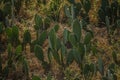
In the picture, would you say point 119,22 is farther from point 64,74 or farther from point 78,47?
point 64,74

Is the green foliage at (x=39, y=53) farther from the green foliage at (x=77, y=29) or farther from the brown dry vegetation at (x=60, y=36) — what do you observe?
the green foliage at (x=77, y=29)

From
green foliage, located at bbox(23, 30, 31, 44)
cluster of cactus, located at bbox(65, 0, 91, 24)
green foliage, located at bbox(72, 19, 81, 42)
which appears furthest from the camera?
cluster of cactus, located at bbox(65, 0, 91, 24)

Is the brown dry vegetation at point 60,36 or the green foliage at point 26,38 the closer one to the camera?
the brown dry vegetation at point 60,36

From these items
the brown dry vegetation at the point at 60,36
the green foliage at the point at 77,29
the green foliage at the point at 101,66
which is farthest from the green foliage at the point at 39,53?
the green foliage at the point at 101,66

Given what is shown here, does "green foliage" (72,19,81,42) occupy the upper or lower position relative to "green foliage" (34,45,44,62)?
upper

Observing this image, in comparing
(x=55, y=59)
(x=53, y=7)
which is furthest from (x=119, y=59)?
(x=53, y=7)

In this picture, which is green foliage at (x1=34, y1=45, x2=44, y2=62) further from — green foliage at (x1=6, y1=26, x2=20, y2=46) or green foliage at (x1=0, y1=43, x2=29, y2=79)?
green foliage at (x1=6, y1=26, x2=20, y2=46)

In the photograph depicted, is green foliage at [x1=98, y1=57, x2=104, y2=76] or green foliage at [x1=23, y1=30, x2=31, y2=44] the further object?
green foliage at [x1=23, y1=30, x2=31, y2=44]

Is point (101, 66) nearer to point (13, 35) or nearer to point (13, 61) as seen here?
point (13, 61)

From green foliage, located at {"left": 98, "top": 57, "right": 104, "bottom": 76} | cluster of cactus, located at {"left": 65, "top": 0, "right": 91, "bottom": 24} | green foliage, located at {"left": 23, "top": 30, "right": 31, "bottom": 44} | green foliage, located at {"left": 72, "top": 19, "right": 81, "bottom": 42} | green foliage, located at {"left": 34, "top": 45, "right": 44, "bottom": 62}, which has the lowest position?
green foliage, located at {"left": 98, "top": 57, "right": 104, "bottom": 76}

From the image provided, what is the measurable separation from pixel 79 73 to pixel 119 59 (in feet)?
1.51

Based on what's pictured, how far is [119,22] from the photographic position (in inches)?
136

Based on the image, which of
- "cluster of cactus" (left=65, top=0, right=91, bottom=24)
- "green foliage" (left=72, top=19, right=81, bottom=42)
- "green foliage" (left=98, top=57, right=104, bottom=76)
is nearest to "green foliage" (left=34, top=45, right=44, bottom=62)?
"green foliage" (left=72, top=19, right=81, bottom=42)

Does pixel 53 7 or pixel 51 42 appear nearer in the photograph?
pixel 51 42
